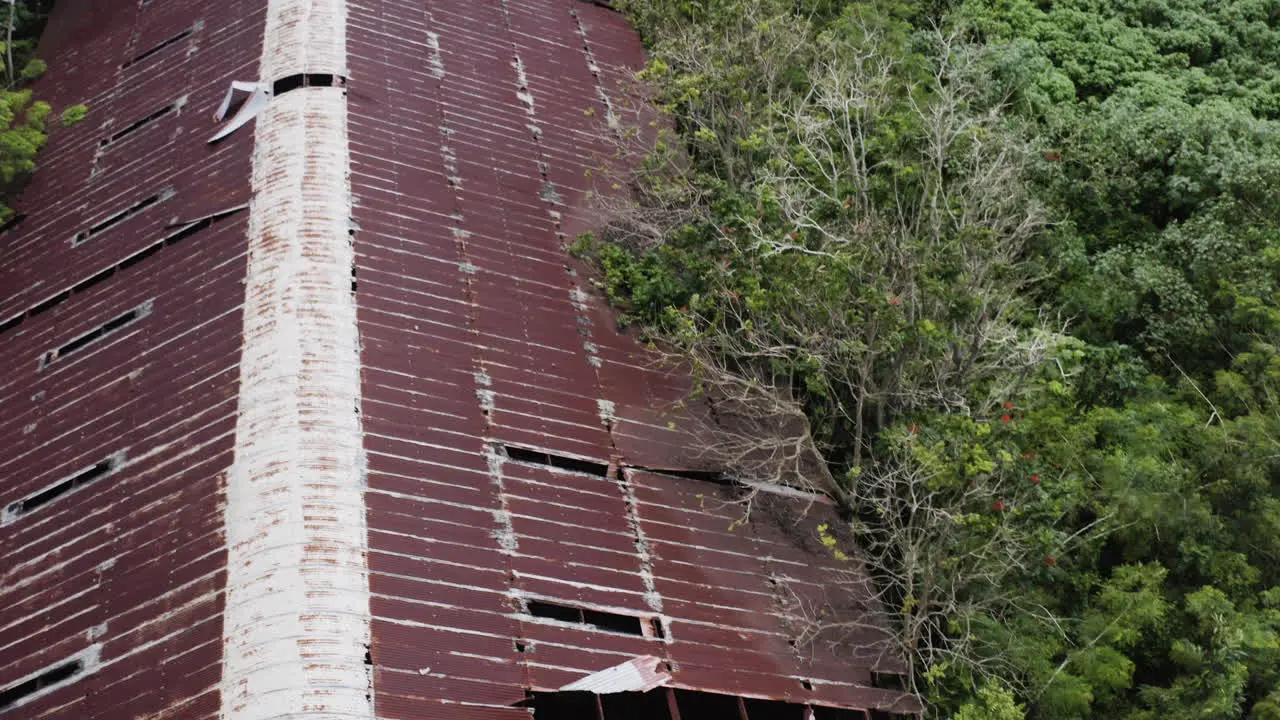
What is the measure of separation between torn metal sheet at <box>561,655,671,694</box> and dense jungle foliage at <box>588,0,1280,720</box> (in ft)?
11.6

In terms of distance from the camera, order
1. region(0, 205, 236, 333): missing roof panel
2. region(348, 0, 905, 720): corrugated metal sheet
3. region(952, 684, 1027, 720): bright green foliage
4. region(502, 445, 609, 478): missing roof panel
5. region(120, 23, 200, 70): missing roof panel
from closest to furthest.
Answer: region(348, 0, 905, 720): corrugated metal sheet, region(952, 684, 1027, 720): bright green foliage, region(502, 445, 609, 478): missing roof panel, region(0, 205, 236, 333): missing roof panel, region(120, 23, 200, 70): missing roof panel

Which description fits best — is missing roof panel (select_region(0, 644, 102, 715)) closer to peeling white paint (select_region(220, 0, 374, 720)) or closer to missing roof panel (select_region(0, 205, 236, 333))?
peeling white paint (select_region(220, 0, 374, 720))

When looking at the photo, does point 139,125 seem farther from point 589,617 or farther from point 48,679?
point 589,617

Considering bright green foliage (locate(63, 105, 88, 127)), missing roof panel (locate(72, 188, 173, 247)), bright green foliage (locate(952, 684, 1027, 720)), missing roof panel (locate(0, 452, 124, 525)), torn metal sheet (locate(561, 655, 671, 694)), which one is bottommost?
bright green foliage (locate(952, 684, 1027, 720))

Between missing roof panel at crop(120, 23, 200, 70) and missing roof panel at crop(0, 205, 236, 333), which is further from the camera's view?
missing roof panel at crop(120, 23, 200, 70)

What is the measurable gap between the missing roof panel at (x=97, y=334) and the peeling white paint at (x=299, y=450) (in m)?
2.45

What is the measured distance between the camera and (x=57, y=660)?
54.2 feet

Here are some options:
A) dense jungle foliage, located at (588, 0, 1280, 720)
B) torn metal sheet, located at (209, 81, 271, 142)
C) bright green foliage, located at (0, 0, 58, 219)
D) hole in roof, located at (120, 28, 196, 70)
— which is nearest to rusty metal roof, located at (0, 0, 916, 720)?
torn metal sheet, located at (209, 81, 271, 142)

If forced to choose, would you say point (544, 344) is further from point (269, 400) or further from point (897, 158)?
point (897, 158)

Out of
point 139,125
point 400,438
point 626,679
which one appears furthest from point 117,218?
point 626,679

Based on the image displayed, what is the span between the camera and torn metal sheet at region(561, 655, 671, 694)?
15953mm

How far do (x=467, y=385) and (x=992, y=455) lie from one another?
8.77 meters

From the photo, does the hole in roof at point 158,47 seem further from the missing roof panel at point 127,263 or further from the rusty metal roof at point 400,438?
the missing roof panel at point 127,263

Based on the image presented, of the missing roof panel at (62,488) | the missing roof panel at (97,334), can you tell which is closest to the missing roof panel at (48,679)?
the missing roof panel at (62,488)
